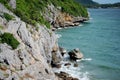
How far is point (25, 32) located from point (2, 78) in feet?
26.4

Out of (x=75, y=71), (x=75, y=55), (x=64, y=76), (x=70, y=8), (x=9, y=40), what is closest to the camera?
(x=9, y=40)

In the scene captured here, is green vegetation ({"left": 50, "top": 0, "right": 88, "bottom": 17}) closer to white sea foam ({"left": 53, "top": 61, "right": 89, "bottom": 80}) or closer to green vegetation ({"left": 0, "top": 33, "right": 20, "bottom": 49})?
white sea foam ({"left": 53, "top": 61, "right": 89, "bottom": 80})

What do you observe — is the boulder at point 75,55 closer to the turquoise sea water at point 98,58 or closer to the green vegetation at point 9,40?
the turquoise sea water at point 98,58

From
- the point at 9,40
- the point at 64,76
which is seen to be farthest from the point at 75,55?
the point at 9,40

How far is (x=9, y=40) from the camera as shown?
30578 mm

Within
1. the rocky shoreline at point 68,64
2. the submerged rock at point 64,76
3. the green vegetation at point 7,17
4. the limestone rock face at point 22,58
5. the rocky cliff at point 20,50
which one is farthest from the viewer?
the rocky shoreline at point 68,64

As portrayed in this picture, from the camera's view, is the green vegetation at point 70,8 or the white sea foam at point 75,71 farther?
the green vegetation at point 70,8

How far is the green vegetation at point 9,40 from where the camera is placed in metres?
30.3

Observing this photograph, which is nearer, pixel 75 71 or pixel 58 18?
pixel 75 71

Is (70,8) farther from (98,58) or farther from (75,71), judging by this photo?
(75,71)

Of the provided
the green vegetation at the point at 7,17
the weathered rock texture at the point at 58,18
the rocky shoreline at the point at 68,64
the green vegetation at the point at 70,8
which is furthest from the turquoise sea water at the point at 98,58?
the green vegetation at the point at 70,8

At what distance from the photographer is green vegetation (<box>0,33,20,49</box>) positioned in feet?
99.5

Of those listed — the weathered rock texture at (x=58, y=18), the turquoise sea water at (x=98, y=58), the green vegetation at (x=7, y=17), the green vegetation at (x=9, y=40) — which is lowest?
the turquoise sea water at (x=98, y=58)

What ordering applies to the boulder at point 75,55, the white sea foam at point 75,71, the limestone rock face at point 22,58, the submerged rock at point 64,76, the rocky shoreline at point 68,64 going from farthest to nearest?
the boulder at point 75,55 → the white sea foam at point 75,71 → the rocky shoreline at point 68,64 → the submerged rock at point 64,76 → the limestone rock face at point 22,58
